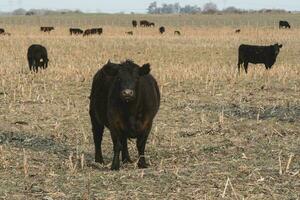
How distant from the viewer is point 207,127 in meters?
10.6

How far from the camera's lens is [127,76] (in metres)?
7.59

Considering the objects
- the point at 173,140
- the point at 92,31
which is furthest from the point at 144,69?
the point at 92,31

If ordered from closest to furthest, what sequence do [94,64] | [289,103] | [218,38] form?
[289,103] < [94,64] < [218,38]

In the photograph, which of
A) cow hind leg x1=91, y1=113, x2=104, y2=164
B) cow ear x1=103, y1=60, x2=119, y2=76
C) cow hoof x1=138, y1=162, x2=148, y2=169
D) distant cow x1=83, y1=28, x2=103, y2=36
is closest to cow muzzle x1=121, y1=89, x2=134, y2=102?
cow ear x1=103, y1=60, x2=119, y2=76

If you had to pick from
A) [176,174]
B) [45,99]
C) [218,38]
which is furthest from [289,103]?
[218,38]

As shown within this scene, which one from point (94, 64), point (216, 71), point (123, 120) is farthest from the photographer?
point (94, 64)

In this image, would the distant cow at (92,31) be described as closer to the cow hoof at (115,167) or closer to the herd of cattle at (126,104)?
the herd of cattle at (126,104)

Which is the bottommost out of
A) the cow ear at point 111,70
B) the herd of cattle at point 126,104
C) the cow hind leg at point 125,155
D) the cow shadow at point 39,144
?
the cow shadow at point 39,144

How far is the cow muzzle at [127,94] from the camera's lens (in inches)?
288

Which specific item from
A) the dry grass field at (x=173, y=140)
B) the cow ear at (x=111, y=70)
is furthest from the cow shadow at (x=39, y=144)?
the cow ear at (x=111, y=70)

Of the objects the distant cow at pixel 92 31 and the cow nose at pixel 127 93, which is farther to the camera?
the distant cow at pixel 92 31

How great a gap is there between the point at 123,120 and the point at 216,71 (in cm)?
1232

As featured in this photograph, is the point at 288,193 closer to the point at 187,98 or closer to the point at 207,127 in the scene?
the point at 207,127

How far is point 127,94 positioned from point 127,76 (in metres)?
0.38
